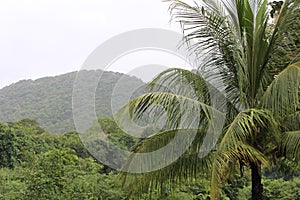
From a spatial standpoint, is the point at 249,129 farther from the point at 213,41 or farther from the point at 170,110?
the point at 213,41

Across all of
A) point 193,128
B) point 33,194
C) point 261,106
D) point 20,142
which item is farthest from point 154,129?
point 20,142

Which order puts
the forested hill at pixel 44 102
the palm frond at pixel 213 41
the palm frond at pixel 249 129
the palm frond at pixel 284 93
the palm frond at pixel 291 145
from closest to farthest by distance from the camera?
the palm frond at pixel 249 129
the palm frond at pixel 284 93
the palm frond at pixel 291 145
the palm frond at pixel 213 41
the forested hill at pixel 44 102

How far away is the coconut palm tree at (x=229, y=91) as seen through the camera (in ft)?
15.2

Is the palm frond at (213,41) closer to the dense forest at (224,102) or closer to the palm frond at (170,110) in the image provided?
the dense forest at (224,102)

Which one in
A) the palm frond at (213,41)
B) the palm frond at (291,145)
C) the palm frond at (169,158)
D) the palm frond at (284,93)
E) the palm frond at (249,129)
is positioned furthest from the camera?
the palm frond at (213,41)

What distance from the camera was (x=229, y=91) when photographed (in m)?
5.33

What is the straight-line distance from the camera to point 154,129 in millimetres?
5234

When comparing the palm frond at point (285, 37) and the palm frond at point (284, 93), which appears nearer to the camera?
the palm frond at point (284, 93)

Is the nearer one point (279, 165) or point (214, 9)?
point (214, 9)

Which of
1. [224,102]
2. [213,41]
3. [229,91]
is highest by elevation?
[213,41]

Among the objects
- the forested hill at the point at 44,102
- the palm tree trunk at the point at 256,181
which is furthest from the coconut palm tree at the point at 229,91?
the forested hill at the point at 44,102

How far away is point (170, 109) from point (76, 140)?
49.9ft

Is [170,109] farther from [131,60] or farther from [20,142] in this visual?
[20,142]

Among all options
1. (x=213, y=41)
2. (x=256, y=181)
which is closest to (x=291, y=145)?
(x=256, y=181)
